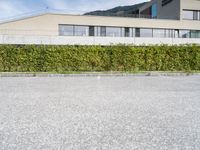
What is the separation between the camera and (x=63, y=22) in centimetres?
2716

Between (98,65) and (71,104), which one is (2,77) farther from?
(71,104)

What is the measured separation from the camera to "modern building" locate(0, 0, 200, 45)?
25.6m

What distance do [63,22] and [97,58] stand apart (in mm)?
12107

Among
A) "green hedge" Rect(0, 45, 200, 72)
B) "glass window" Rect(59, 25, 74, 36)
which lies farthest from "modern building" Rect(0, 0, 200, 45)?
"green hedge" Rect(0, 45, 200, 72)

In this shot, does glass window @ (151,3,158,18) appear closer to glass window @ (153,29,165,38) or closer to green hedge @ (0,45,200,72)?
glass window @ (153,29,165,38)

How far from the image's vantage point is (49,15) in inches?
1053

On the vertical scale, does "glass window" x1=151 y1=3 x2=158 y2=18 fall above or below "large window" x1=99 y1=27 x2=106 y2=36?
above

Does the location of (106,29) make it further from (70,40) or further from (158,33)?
(158,33)

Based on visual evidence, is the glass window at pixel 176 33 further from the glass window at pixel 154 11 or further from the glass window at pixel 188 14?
the glass window at pixel 154 11

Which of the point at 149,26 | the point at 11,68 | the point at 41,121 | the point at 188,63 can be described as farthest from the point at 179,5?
the point at 41,121

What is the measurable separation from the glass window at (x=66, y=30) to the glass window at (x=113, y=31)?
4.63 m

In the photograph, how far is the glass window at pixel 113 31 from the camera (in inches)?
1127

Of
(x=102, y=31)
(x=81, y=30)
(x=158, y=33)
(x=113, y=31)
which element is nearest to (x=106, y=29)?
(x=102, y=31)

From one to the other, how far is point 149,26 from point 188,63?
42.2 feet
